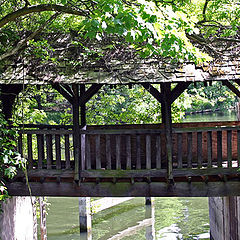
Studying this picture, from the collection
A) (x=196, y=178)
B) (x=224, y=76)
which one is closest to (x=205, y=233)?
(x=196, y=178)

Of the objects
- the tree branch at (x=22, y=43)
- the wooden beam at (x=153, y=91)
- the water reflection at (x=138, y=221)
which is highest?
the tree branch at (x=22, y=43)

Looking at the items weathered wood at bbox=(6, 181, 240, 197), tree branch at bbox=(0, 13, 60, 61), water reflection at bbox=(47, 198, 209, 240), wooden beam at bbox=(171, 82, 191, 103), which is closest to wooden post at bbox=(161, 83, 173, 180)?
wooden beam at bbox=(171, 82, 191, 103)

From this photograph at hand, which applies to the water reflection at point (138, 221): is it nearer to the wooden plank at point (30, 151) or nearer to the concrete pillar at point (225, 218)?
the concrete pillar at point (225, 218)

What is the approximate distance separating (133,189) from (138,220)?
1075 cm

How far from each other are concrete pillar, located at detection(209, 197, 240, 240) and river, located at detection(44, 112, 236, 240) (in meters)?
3.22

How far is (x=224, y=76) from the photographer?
7.47m

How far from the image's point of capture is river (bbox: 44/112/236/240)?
1631 cm

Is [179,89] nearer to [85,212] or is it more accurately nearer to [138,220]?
[85,212]

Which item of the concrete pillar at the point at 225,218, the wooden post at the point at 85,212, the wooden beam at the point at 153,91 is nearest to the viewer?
the wooden beam at the point at 153,91

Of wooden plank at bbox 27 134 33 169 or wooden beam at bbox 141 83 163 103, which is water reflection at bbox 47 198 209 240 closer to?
wooden plank at bbox 27 134 33 169

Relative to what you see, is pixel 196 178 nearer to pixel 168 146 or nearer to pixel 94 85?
pixel 168 146

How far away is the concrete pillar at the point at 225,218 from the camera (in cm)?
981

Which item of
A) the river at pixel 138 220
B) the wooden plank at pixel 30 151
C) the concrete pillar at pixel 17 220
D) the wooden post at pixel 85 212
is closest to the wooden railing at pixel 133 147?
the wooden plank at pixel 30 151

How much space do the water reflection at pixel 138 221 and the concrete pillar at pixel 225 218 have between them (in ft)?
10.8
